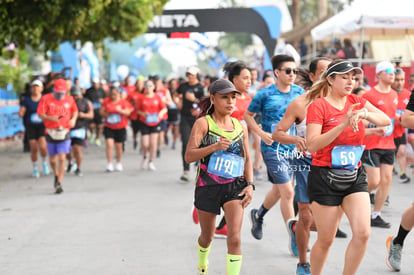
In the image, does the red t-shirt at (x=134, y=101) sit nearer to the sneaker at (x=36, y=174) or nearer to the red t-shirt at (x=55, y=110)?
the sneaker at (x=36, y=174)

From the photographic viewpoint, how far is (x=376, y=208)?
27.7ft

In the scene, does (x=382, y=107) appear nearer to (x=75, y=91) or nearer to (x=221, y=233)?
(x=221, y=233)

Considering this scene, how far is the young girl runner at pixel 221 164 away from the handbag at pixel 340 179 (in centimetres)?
75

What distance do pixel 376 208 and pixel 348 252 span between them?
3729mm

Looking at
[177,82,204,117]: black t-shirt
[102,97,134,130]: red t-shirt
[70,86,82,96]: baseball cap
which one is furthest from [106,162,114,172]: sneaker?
[177,82,204,117]: black t-shirt

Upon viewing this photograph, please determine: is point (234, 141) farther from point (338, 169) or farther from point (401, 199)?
point (401, 199)

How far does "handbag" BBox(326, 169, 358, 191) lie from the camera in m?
4.94

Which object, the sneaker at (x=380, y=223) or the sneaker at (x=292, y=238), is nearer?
the sneaker at (x=292, y=238)

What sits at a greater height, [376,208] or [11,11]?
[11,11]

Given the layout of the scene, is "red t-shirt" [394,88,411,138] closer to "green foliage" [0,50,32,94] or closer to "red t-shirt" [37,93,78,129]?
"red t-shirt" [37,93,78,129]

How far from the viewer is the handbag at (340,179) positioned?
4941mm

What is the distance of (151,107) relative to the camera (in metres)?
14.9

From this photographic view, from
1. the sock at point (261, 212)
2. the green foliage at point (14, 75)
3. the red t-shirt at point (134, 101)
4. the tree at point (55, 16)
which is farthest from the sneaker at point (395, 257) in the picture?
the green foliage at point (14, 75)

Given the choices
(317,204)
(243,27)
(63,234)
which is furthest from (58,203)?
(243,27)
